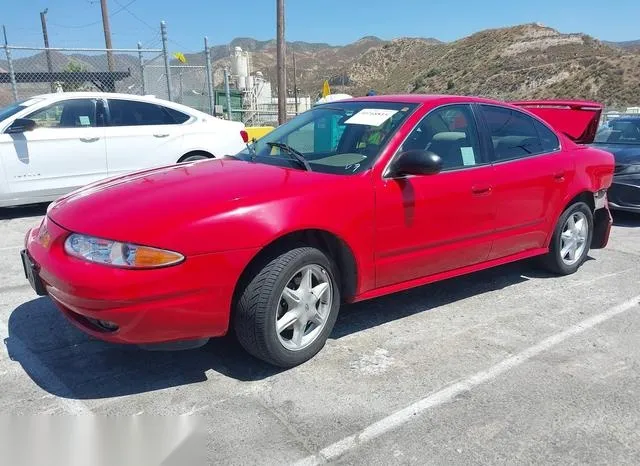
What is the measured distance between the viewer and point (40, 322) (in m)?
3.97

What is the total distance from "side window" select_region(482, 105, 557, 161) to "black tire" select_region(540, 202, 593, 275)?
2.09 feet

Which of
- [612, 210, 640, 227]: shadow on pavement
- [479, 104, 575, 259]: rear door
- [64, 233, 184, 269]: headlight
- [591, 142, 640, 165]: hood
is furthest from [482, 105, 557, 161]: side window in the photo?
[612, 210, 640, 227]: shadow on pavement

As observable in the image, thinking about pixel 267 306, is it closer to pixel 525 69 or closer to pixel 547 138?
pixel 547 138

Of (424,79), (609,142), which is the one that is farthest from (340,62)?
(609,142)

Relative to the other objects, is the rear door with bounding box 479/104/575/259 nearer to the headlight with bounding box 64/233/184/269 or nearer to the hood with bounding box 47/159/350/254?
the hood with bounding box 47/159/350/254

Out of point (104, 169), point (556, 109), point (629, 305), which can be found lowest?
point (629, 305)

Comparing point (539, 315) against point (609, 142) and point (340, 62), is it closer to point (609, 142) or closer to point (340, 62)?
point (609, 142)

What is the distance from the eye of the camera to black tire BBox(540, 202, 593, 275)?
4.97 m

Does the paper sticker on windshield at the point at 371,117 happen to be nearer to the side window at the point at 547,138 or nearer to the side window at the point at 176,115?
the side window at the point at 547,138

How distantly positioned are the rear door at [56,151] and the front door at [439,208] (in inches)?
199

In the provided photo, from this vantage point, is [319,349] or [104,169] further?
[104,169]

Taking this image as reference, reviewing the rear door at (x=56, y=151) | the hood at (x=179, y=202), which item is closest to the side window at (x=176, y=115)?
the rear door at (x=56, y=151)

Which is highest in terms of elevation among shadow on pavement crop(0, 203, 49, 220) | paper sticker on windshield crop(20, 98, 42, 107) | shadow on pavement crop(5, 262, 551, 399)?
paper sticker on windshield crop(20, 98, 42, 107)

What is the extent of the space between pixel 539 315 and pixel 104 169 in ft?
19.0
